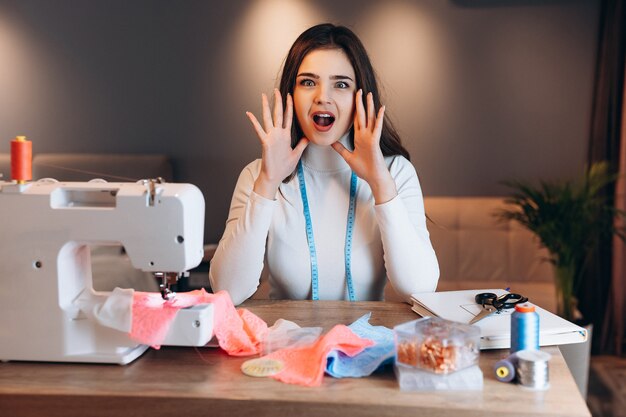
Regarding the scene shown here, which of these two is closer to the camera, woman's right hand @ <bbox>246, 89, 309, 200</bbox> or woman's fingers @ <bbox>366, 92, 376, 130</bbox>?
woman's right hand @ <bbox>246, 89, 309, 200</bbox>

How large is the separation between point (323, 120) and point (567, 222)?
1.93 metres

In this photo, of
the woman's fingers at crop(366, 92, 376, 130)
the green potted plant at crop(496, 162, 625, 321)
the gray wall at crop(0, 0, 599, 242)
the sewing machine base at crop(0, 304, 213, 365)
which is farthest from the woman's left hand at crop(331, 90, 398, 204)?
the gray wall at crop(0, 0, 599, 242)

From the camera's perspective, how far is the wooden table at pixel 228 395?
1.05 metres

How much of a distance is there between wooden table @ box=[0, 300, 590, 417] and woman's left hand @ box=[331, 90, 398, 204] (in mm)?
647

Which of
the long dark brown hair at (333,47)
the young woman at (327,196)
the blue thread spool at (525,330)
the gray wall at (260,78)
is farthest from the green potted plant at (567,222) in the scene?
the blue thread spool at (525,330)

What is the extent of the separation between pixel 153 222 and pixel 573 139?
3.23 meters

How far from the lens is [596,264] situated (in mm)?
3805

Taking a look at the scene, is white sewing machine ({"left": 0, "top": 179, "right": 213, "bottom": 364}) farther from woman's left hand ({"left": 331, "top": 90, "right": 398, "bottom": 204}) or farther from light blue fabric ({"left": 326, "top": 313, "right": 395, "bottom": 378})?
woman's left hand ({"left": 331, "top": 90, "right": 398, "bottom": 204})

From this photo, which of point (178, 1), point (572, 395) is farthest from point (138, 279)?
point (572, 395)

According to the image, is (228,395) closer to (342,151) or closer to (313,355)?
(313,355)

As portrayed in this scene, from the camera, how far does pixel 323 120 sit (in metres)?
1.95

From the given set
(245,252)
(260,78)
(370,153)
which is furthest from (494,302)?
(260,78)

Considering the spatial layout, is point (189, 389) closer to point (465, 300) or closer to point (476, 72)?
point (465, 300)

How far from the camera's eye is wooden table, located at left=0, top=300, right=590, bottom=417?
3.45 feet
